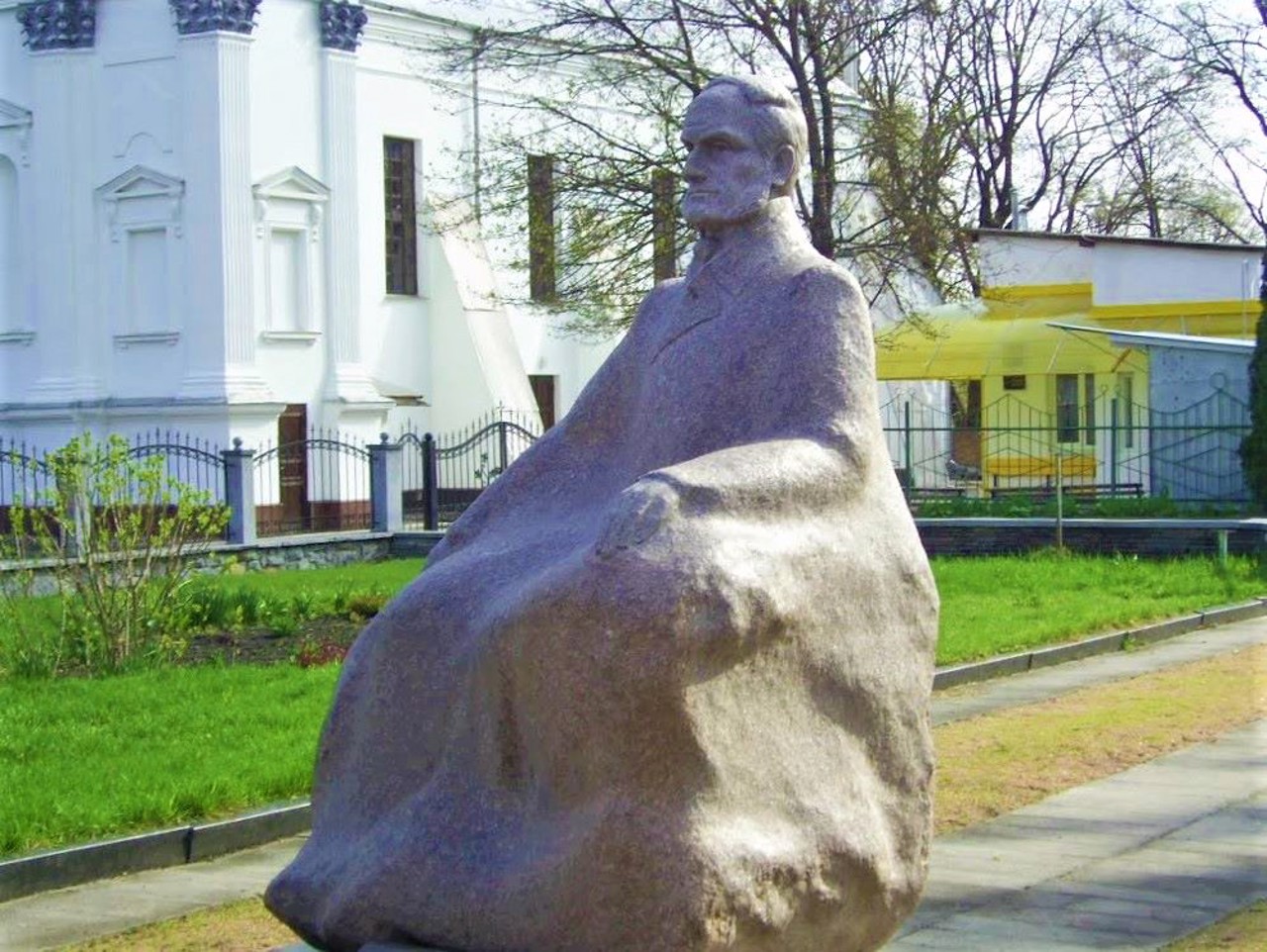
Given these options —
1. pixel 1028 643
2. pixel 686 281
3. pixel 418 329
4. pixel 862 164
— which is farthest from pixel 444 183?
pixel 686 281

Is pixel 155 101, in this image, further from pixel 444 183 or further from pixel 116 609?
pixel 116 609

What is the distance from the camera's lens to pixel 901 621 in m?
5.78

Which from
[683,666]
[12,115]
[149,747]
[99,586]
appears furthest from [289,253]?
[683,666]

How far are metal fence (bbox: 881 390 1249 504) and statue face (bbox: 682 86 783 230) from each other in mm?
16344

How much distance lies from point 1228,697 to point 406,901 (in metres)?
9.21

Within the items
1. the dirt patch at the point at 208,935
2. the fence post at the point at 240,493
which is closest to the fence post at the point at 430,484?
the fence post at the point at 240,493

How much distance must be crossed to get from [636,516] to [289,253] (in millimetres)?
28162

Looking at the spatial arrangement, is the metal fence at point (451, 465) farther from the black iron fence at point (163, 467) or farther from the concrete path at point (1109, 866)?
the concrete path at point (1109, 866)

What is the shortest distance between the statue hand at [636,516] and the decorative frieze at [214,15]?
2685 centimetres

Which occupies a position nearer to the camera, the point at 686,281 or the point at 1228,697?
the point at 686,281

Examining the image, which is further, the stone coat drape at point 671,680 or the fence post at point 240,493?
the fence post at point 240,493

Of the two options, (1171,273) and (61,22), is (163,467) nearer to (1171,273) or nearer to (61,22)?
(61,22)

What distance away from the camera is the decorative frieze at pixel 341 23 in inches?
1281

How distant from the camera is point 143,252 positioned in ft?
105
